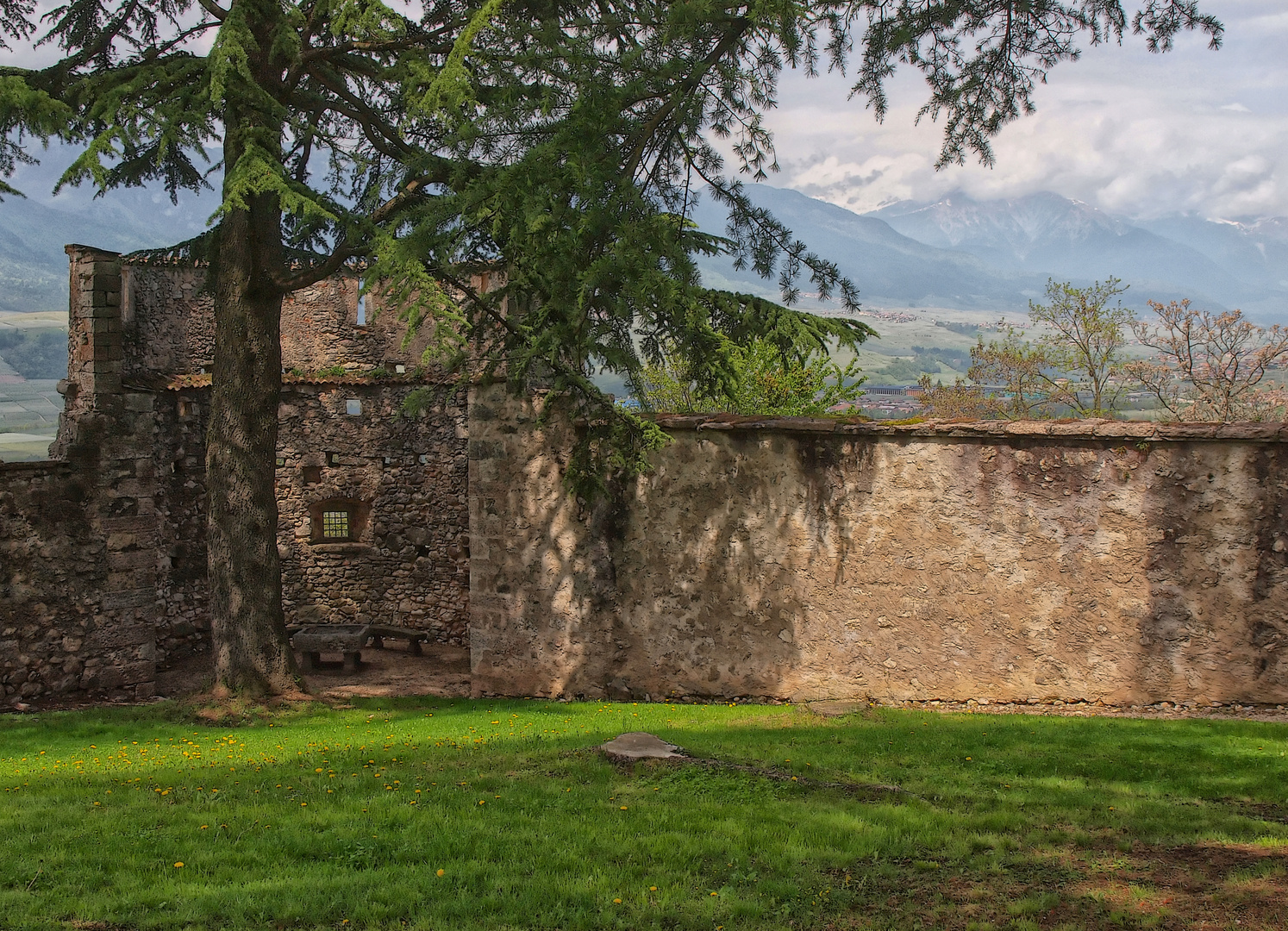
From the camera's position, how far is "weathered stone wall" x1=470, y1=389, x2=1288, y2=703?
29.9 ft

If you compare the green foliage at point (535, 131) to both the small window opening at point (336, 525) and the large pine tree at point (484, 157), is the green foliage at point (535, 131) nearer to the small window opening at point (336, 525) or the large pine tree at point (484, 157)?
the large pine tree at point (484, 157)

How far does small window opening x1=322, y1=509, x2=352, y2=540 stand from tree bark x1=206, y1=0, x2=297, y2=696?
721 cm

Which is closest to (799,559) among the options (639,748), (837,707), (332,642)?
(837,707)

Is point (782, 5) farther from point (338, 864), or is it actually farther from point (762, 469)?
point (338, 864)

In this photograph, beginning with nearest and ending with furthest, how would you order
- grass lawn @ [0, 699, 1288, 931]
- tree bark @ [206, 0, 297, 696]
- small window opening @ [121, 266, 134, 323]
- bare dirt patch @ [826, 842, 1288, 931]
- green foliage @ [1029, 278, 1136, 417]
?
bare dirt patch @ [826, 842, 1288, 931], grass lawn @ [0, 699, 1288, 931], tree bark @ [206, 0, 297, 696], small window opening @ [121, 266, 134, 323], green foliage @ [1029, 278, 1136, 417]

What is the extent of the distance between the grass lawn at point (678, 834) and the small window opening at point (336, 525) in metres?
10.2

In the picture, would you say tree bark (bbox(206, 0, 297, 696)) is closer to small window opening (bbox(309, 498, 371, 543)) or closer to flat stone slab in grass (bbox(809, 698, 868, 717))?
flat stone slab in grass (bbox(809, 698, 868, 717))

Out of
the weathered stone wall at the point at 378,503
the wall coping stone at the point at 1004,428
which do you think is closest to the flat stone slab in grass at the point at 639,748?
the wall coping stone at the point at 1004,428

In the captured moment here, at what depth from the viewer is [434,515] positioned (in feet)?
60.0

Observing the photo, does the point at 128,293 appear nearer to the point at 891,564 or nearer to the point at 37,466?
the point at 37,466

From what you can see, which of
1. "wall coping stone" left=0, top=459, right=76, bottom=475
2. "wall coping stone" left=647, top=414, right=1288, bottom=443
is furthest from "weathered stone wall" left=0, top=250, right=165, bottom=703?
"wall coping stone" left=647, top=414, right=1288, bottom=443

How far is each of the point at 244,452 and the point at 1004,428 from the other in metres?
8.46

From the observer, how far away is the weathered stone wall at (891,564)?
912 cm

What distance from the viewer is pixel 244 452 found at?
1110cm
